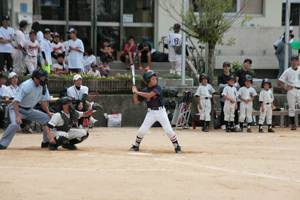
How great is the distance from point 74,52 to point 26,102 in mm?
5844

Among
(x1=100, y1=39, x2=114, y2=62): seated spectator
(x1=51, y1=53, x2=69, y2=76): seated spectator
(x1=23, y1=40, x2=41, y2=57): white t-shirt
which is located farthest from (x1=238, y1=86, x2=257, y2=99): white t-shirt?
(x1=23, y1=40, x2=41, y2=57): white t-shirt

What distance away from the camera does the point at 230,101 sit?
12641mm

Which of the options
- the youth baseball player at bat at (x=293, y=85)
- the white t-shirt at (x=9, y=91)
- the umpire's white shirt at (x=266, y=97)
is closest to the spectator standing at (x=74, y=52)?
the white t-shirt at (x=9, y=91)

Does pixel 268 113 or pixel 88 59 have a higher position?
pixel 88 59

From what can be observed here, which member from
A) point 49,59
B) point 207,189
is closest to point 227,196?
point 207,189

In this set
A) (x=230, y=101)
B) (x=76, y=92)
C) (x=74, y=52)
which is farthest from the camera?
(x=74, y=52)

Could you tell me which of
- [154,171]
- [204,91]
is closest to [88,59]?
[204,91]

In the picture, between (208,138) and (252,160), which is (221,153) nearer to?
(252,160)

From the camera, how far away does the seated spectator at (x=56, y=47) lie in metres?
15.3

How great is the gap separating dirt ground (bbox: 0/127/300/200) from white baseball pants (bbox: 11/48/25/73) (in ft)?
14.9

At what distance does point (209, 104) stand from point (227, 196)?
7962 mm

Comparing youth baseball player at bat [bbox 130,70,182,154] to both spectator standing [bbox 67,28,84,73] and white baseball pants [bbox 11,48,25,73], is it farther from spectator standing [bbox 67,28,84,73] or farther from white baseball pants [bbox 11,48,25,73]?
white baseball pants [bbox 11,48,25,73]

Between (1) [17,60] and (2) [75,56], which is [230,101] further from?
(1) [17,60]

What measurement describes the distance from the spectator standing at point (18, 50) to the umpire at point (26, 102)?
5.20 meters
